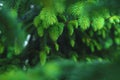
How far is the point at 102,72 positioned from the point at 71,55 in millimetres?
3303

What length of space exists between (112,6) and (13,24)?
23cm

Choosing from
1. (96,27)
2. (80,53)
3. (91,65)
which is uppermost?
(91,65)

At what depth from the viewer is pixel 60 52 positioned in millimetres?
3988

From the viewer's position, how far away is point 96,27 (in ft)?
11.4

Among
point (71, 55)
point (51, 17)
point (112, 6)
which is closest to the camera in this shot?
point (112, 6)

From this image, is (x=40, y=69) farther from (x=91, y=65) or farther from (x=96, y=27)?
(x=96, y=27)

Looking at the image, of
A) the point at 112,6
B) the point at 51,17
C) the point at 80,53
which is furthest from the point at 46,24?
the point at 112,6

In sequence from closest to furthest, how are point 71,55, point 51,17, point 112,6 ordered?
point 112,6, point 51,17, point 71,55

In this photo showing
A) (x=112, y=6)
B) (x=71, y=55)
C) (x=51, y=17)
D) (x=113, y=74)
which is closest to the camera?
(x=113, y=74)

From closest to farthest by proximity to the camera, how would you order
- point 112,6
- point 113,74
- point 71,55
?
point 113,74, point 112,6, point 71,55

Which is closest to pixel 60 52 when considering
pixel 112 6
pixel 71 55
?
pixel 71 55

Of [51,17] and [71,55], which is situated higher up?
[51,17]

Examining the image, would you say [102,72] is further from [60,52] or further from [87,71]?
[60,52]

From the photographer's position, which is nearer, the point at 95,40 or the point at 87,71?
the point at 87,71
